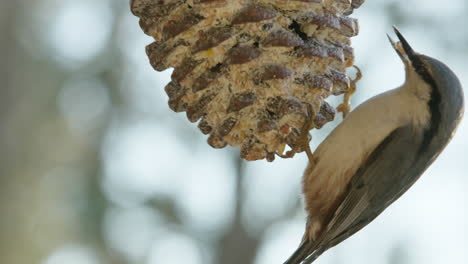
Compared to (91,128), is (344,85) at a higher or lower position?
lower

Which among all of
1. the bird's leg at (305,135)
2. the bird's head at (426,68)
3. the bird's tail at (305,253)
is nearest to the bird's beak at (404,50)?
the bird's head at (426,68)

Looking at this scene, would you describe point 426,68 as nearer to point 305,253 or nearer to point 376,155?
point 376,155

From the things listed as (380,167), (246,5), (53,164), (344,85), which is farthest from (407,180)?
(53,164)

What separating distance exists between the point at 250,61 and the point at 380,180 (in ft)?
3.43

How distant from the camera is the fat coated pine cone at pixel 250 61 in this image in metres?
2.65

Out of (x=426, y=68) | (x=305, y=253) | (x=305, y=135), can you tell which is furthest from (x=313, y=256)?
(x=426, y=68)

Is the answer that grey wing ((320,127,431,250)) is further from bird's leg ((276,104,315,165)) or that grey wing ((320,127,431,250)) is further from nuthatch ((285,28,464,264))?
bird's leg ((276,104,315,165))

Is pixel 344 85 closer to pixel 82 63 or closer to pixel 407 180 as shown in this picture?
pixel 407 180

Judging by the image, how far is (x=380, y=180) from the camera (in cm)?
346

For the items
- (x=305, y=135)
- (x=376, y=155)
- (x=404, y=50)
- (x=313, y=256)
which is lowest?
(x=313, y=256)

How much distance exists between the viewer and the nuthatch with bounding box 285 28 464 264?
340 centimetres

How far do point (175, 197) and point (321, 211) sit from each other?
5.10m

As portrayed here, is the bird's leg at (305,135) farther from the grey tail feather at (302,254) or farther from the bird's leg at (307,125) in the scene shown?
the grey tail feather at (302,254)

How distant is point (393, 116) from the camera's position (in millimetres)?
3469
